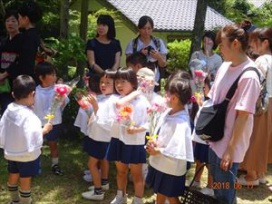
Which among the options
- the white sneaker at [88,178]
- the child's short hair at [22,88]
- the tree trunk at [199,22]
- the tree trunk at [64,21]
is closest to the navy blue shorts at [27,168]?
the child's short hair at [22,88]

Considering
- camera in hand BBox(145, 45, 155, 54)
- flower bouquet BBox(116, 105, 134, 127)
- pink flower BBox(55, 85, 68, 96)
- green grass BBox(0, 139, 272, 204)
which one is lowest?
green grass BBox(0, 139, 272, 204)

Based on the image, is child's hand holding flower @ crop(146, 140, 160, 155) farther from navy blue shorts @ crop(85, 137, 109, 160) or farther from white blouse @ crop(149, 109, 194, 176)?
navy blue shorts @ crop(85, 137, 109, 160)

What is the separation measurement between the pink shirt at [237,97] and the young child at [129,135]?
34.0 inches

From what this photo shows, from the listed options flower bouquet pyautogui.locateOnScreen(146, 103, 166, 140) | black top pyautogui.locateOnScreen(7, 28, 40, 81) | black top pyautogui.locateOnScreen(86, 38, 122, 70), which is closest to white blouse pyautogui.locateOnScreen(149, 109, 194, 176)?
flower bouquet pyautogui.locateOnScreen(146, 103, 166, 140)

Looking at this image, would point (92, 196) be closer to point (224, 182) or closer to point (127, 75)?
point (127, 75)

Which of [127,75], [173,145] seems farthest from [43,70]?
[173,145]

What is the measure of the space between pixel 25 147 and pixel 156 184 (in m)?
1.28

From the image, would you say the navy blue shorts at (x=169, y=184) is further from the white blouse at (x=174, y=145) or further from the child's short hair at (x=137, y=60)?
the child's short hair at (x=137, y=60)

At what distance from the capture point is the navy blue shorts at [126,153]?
3651mm

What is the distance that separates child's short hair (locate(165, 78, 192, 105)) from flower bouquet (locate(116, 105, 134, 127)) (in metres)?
0.44

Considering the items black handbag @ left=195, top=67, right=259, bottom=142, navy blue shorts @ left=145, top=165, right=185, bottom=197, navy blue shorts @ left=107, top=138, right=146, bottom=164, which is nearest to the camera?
black handbag @ left=195, top=67, right=259, bottom=142

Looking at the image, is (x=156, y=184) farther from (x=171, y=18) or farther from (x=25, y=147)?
(x=171, y=18)

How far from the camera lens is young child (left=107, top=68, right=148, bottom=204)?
11.6 ft

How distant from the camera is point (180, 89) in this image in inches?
123
